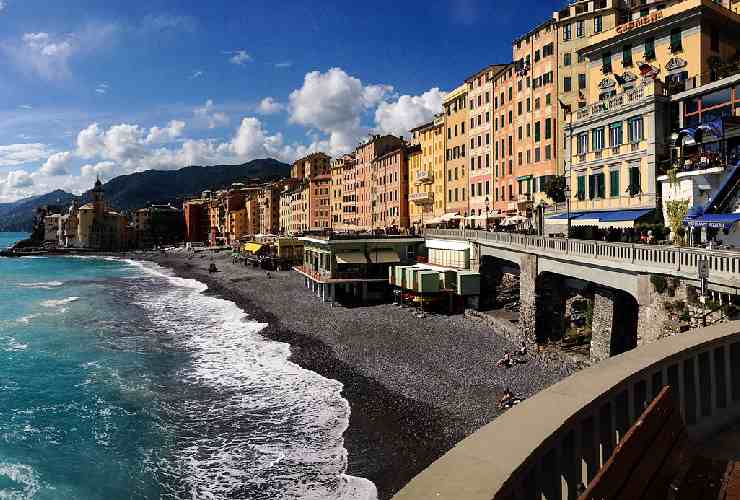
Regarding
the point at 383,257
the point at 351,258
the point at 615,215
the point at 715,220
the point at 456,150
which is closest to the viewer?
the point at 715,220

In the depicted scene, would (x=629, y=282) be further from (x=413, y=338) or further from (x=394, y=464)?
(x=413, y=338)

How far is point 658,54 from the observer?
4056 centimetres

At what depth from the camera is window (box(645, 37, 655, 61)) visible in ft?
134

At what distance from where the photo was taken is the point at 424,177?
8406 centimetres

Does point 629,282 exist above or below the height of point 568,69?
below

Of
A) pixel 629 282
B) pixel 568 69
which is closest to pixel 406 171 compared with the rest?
pixel 568 69

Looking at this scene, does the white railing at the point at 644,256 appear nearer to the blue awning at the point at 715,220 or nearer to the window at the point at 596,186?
the blue awning at the point at 715,220

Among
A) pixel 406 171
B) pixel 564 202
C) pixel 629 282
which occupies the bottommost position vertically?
pixel 629 282

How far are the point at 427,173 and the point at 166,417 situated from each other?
6331cm

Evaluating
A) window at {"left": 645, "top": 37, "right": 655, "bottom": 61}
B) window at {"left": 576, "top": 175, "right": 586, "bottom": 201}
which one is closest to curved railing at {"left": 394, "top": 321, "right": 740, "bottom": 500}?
window at {"left": 576, "top": 175, "right": 586, "bottom": 201}

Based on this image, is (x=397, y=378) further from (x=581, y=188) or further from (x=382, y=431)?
(x=581, y=188)

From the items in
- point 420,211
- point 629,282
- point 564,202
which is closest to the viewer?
point 629,282

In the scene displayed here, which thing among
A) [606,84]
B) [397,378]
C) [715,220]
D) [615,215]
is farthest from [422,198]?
[715,220]

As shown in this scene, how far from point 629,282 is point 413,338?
17.7 m
